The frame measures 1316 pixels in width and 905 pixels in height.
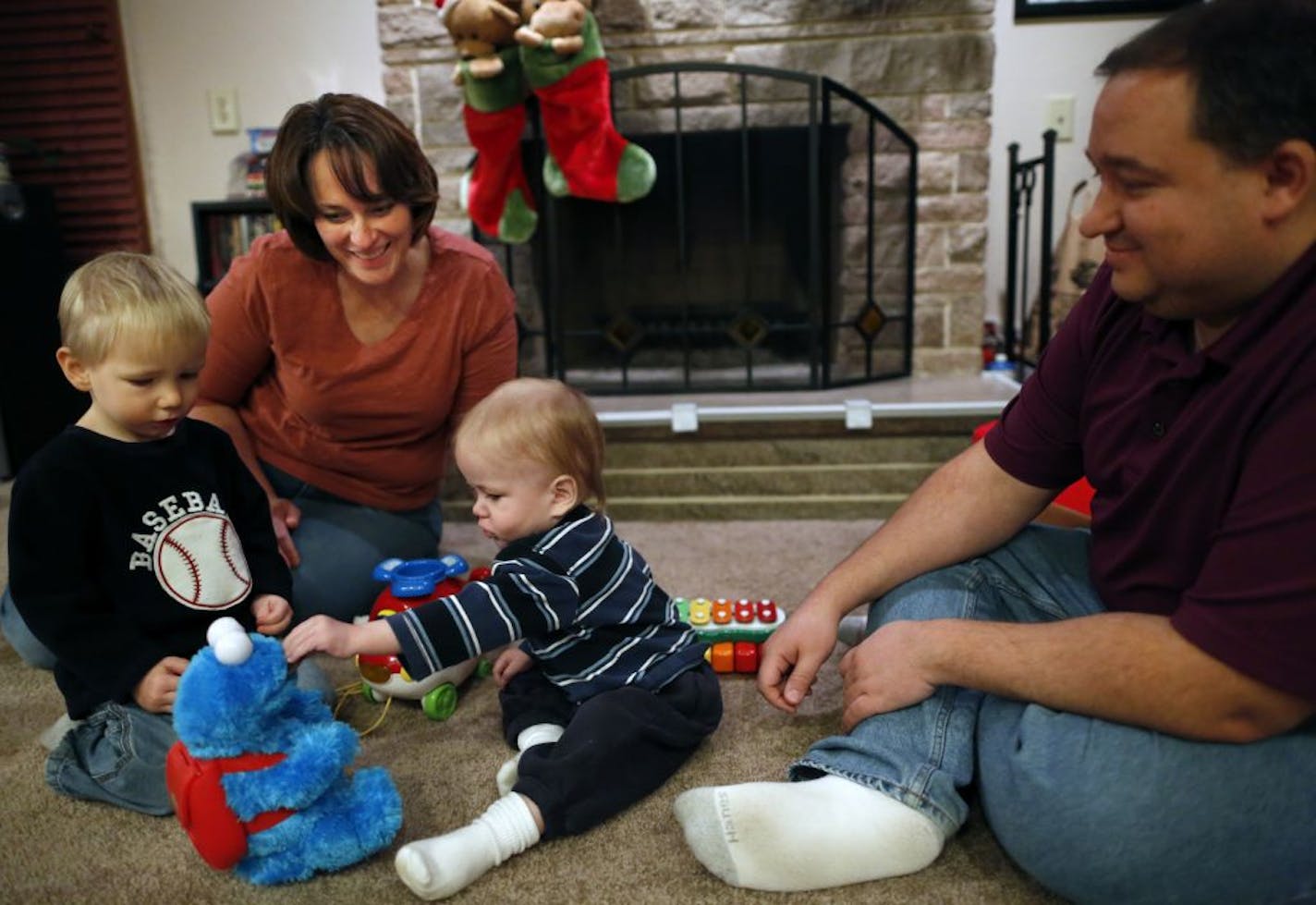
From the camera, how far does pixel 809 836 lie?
0.86 meters

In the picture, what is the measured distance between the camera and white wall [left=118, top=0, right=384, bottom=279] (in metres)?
2.73

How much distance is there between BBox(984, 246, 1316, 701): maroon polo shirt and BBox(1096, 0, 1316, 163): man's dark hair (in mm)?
104

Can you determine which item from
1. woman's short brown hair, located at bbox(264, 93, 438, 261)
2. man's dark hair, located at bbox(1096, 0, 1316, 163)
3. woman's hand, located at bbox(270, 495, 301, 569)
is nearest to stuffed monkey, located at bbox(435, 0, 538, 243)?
woman's short brown hair, located at bbox(264, 93, 438, 261)

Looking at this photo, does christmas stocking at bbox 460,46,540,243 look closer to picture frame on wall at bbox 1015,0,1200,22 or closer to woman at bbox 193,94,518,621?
woman at bbox 193,94,518,621

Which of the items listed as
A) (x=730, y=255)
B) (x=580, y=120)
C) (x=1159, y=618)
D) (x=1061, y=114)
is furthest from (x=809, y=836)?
(x=1061, y=114)

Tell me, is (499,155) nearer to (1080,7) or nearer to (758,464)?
(758,464)

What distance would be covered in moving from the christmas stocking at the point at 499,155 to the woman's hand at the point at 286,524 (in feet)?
3.95

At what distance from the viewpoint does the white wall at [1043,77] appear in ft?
8.79

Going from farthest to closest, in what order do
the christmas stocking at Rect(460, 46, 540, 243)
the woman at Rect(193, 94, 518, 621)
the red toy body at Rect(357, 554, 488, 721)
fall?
1. the christmas stocking at Rect(460, 46, 540, 243)
2. the woman at Rect(193, 94, 518, 621)
3. the red toy body at Rect(357, 554, 488, 721)

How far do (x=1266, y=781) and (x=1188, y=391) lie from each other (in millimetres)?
312

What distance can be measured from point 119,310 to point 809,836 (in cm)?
84

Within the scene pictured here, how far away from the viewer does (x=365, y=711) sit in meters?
1.28

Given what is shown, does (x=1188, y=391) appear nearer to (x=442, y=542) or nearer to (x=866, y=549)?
(x=866, y=549)

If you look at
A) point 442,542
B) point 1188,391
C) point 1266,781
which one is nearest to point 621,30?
point 442,542
